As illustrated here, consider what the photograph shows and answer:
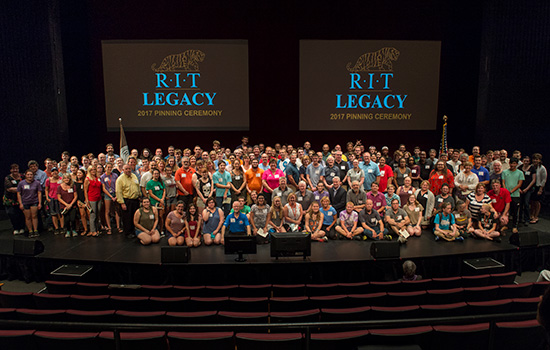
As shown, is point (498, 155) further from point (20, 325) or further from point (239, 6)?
point (20, 325)

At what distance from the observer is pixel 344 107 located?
40.7 feet

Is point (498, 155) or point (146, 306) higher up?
point (498, 155)

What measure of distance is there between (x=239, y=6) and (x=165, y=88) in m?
3.66

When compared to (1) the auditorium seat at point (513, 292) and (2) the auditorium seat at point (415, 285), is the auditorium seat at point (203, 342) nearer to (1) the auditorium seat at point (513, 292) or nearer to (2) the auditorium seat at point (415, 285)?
(2) the auditorium seat at point (415, 285)

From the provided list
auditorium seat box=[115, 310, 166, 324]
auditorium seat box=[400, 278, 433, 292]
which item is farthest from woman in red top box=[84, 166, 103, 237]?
auditorium seat box=[400, 278, 433, 292]

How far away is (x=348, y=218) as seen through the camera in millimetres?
7441

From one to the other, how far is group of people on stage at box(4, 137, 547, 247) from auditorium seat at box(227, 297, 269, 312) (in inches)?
96.9

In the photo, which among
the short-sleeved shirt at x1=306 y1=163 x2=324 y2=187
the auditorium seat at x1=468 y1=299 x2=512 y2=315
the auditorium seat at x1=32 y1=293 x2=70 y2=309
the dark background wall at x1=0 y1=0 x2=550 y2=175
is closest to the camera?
the auditorium seat at x1=468 y1=299 x2=512 y2=315

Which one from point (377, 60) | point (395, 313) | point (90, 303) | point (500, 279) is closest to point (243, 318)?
point (395, 313)

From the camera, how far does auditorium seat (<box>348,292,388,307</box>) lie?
4.87 metres

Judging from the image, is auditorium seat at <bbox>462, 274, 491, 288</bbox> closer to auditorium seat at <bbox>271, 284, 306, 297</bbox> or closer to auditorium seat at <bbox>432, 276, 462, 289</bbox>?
auditorium seat at <bbox>432, 276, 462, 289</bbox>

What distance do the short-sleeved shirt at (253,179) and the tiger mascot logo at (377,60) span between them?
244 inches

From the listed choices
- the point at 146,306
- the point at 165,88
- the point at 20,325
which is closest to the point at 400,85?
the point at 165,88

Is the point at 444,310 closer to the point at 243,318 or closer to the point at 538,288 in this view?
the point at 538,288
